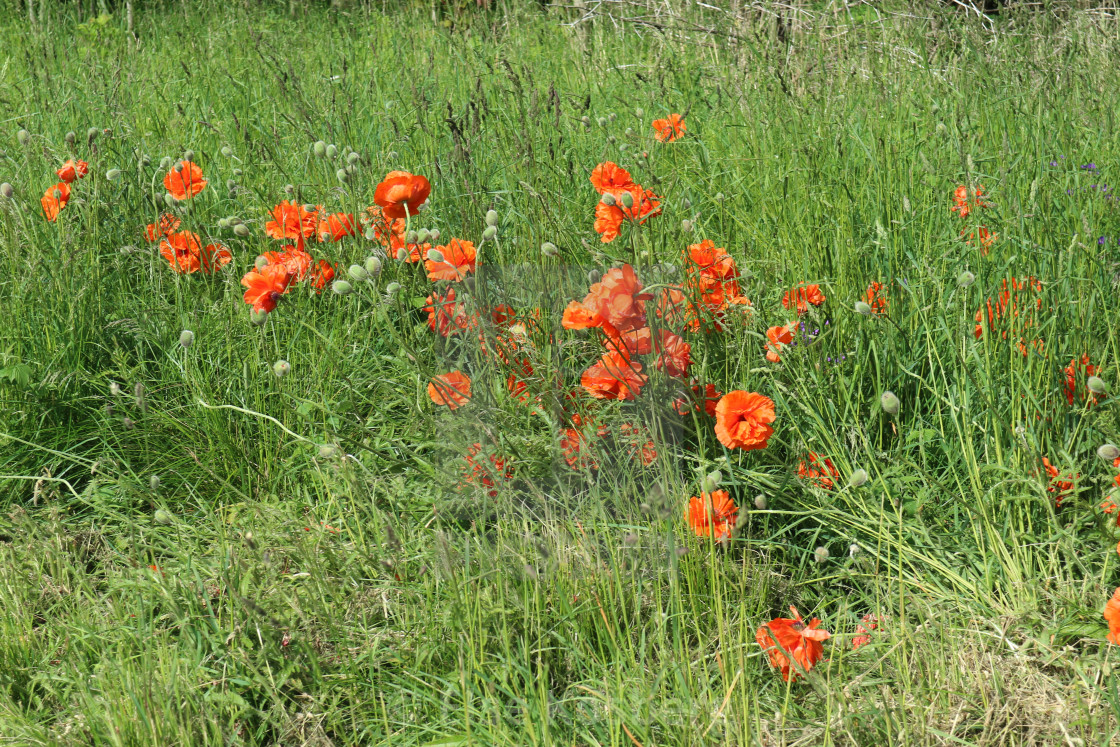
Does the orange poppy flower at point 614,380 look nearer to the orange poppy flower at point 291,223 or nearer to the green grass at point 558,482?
the green grass at point 558,482

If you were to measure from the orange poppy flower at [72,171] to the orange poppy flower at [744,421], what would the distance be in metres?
1.60

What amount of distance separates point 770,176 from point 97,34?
372 centimetres

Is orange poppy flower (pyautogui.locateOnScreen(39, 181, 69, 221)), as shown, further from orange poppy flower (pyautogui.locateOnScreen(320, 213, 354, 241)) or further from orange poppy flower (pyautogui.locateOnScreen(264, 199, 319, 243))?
orange poppy flower (pyautogui.locateOnScreen(320, 213, 354, 241))

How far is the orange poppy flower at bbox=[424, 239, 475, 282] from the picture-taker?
5.18ft

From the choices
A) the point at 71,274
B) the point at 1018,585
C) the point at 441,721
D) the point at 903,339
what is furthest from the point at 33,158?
the point at 1018,585

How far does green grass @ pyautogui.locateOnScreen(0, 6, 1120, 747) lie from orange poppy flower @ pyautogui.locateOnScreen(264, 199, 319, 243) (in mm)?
104

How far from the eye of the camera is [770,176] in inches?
89.0

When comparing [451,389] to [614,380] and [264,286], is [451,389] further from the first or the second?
[264,286]

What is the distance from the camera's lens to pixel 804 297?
68.5 inches

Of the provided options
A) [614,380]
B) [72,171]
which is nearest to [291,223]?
[72,171]

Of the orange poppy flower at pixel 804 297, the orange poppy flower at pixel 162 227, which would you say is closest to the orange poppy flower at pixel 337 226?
the orange poppy flower at pixel 162 227

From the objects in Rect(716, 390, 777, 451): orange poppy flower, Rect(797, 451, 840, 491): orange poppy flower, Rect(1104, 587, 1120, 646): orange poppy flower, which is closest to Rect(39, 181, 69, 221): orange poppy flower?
Rect(716, 390, 777, 451): orange poppy flower

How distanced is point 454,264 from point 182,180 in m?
0.87

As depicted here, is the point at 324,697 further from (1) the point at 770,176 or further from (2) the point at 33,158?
(2) the point at 33,158
